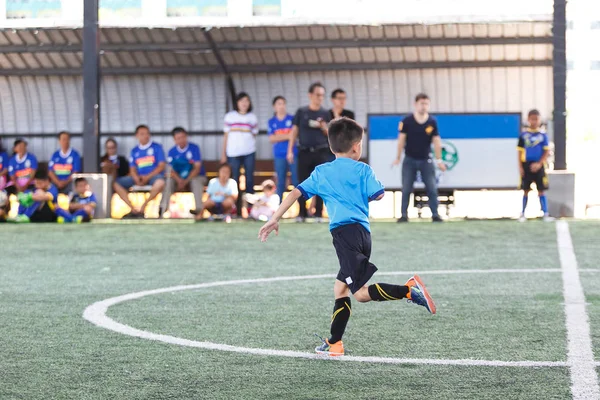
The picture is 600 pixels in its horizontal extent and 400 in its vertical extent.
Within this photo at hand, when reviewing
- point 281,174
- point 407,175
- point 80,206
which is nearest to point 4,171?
point 80,206

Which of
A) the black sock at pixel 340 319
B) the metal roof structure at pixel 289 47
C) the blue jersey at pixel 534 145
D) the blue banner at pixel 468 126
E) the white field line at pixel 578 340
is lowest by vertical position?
the white field line at pixel 578 340

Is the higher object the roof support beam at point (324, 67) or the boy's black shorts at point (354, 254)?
the roof support beam at point (324, 67)

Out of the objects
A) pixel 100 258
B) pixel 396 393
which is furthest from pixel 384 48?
pixel 396 393

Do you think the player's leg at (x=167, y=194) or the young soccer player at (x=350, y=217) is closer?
the young soccer player at (x=350, y=217)

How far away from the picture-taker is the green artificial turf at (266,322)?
186 inches

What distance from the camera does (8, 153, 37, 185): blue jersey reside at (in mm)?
20453

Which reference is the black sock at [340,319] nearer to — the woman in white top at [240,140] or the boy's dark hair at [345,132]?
the boy's dark hair at [345,132]

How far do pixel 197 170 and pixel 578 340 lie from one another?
1477 cm

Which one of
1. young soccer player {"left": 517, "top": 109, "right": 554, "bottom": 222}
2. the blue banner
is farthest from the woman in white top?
the blue banner

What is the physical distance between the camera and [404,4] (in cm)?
2103

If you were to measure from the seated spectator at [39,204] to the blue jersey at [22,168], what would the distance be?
67.7 inches

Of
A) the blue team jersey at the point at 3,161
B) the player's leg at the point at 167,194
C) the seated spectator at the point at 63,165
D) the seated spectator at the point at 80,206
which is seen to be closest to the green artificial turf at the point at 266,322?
the seated spectator at the point at 80,206

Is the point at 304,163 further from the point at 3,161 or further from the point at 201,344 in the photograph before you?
the point at 201,344

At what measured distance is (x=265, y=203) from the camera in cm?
1883
